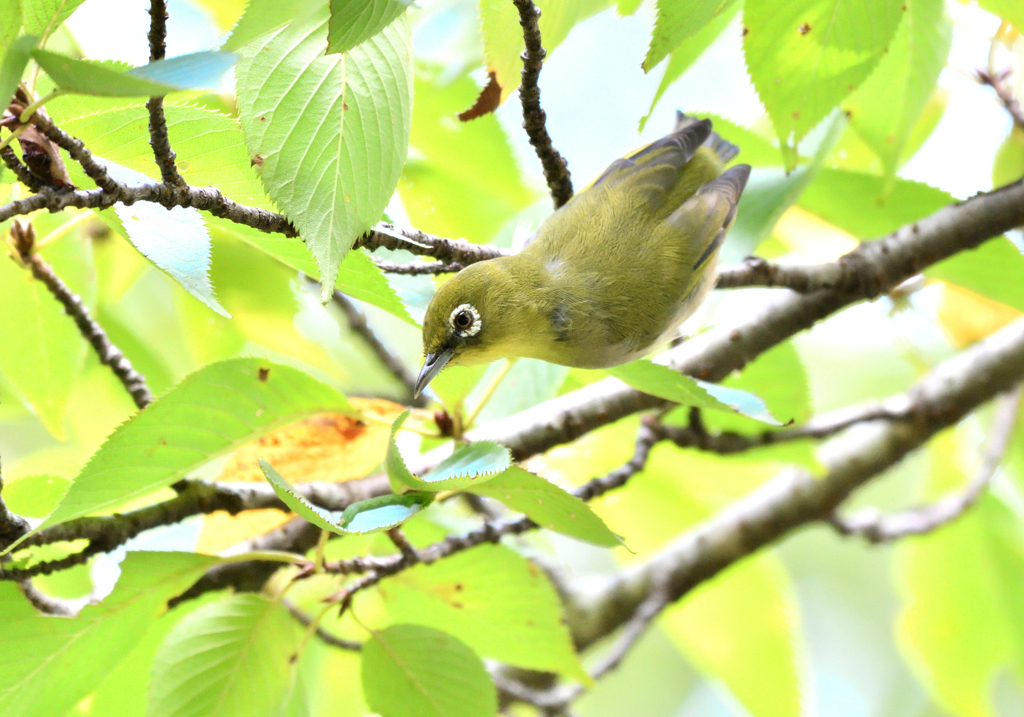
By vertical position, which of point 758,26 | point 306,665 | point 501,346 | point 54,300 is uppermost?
point 54,300

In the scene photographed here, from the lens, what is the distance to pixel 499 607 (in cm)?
173

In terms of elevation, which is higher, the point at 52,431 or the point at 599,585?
the point at 52,431

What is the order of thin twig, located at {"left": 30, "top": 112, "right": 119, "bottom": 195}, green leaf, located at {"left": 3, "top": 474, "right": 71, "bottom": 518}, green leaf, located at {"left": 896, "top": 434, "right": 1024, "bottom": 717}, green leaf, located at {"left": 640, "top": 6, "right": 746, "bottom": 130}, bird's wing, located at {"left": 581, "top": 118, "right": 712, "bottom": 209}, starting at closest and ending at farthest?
thin twig, located at {"left": 30, "top": 112, "right": 119, "bottom": 195}
green leaf, located at {"left": 3, "top": 474, "right": 71, "bottom": 518}
green leaf, located at {"left": 640, "top": 6, "right": 746, "bottom": 130}
bird's wing, located at {"left": 581, "top": 118, "right": 712, "bottom": 209}
green leaf, located at {"left": 896, "top": 434, "right": 1024, "bottom": 717}

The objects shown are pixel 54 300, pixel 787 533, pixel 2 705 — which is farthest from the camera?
pixel 787 533

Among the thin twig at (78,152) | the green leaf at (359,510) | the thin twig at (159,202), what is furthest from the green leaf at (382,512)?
the thin twig at (78,152)

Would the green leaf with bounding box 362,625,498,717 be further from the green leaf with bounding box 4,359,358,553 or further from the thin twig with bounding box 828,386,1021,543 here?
the thin twig with bounding box 828,386,1021,543

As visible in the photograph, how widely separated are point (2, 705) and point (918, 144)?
266cm

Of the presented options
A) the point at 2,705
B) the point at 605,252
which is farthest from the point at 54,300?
the point at 605,252

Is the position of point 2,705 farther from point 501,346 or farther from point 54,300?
point 501,346

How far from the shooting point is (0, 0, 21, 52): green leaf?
0.97 metres

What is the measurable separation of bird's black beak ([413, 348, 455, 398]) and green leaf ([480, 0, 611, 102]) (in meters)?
0.72

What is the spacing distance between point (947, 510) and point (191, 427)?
2801mm

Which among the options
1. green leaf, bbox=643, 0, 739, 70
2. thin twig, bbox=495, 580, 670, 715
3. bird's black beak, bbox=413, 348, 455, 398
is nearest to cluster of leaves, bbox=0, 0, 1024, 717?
green leaf, bbox=643, 0, 739, 70

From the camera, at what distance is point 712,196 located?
2.33 m
